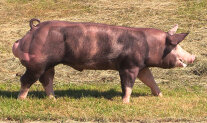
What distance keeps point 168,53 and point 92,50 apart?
1586 mm

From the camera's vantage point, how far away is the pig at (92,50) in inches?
282

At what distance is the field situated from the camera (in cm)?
645

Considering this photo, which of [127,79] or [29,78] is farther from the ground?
[29,78]

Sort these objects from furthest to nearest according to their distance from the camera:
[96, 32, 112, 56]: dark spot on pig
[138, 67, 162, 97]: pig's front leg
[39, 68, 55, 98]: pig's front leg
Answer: [138, 67, 162, 97]: pig's front leg
[39, 68, 55, 98]: pig's front leg
[96, 32, 112, 56]: dark spot on pig

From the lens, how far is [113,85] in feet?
31.5

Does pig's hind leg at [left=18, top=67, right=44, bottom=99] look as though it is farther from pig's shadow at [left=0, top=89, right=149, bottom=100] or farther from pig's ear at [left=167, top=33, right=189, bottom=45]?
pig's ear at [left=167, top=33, right=189, bottom=45]

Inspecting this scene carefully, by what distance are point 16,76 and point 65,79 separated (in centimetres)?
136

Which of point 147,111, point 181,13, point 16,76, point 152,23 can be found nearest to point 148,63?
point 147,111

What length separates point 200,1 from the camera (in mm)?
20266

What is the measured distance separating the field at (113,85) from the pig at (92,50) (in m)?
0.60

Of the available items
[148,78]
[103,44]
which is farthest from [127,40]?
[148,78]

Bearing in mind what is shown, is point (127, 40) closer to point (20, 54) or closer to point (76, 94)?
point (76, 94)

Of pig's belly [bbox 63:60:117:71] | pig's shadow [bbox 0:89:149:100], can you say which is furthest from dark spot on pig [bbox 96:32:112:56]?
pig's shadow [bbox 0:89:149:100]

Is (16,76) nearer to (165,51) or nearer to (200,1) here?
(165,51)
